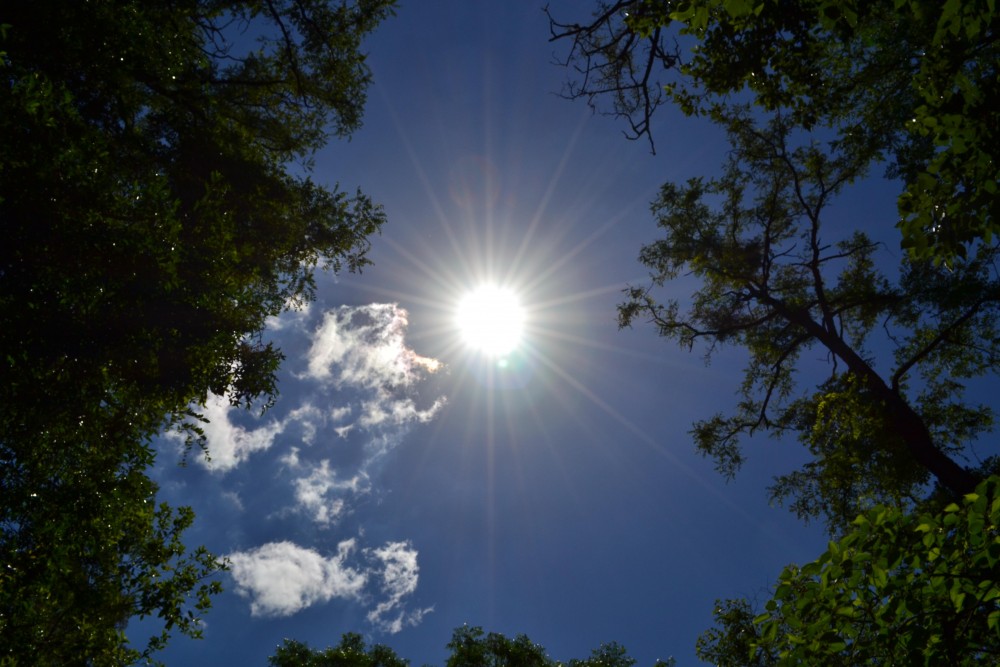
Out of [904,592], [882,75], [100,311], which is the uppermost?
[882,75]

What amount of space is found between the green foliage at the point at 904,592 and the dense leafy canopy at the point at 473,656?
27661 mm

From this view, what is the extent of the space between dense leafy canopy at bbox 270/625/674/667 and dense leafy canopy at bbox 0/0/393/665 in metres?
19.7

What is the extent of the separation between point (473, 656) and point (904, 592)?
2811cm

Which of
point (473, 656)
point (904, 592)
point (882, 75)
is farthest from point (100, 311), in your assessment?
point (473, 656)

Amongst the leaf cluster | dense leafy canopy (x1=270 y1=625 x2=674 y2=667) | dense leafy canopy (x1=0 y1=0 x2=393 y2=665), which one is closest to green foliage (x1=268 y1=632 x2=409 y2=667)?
dense leafy canopy (x1=270 y1=625 x2=674 y2=667)

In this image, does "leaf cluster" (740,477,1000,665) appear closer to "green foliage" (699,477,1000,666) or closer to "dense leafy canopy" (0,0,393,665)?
"green foliage" (699,477,1000,666)

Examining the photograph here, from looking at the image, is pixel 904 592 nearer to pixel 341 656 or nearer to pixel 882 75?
pixel 882 75

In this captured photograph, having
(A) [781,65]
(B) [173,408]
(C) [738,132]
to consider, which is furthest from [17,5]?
(C) [738,132]

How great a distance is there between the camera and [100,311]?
8117mm

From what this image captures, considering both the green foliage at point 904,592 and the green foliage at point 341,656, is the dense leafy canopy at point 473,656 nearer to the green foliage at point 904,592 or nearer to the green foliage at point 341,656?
the green foliage at point 341,656

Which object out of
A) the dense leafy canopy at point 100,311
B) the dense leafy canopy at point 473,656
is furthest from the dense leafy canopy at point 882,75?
the dense leafy canopy at point 473,656

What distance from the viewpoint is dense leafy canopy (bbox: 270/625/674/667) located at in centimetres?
2659

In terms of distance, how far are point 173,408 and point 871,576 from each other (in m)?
11.0

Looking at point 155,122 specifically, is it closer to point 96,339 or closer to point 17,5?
point 17,5
